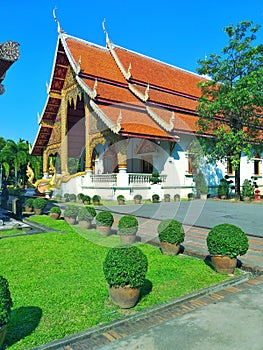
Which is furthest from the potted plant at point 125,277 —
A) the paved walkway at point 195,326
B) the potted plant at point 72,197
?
the potted plant at point 72,197

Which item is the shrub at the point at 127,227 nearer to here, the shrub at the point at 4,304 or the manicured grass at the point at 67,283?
the manicured grass at the point at 67,283

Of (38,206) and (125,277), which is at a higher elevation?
(38,206)

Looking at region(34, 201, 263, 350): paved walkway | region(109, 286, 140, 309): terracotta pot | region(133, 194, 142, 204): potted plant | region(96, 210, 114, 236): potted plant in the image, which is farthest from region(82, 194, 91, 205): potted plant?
region(109, 286, 140, 309): terracotta pot

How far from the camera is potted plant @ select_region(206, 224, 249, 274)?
16.8ft

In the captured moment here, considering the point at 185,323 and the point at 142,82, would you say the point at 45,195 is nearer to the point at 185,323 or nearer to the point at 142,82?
the point at 142,82

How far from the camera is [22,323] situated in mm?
3525

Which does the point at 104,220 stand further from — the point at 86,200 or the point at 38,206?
the point at 86,200

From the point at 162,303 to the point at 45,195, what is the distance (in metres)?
20.1

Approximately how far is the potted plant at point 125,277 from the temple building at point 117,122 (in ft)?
42.1

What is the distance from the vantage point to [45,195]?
2273cm

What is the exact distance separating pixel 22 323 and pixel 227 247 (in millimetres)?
3442

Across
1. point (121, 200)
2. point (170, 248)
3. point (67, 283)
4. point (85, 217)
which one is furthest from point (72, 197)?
point (67, 283)

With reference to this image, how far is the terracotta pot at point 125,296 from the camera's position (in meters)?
3.91

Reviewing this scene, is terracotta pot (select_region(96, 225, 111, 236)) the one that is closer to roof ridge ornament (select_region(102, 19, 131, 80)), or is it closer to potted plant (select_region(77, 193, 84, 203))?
potted plant (select_region(77, 193, 84, 203))
